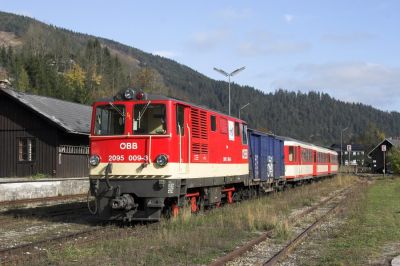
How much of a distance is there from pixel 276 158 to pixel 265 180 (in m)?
3.78

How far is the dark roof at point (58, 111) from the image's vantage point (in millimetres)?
30250

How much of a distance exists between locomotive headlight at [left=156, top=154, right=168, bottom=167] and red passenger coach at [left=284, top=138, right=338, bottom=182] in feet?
63.5

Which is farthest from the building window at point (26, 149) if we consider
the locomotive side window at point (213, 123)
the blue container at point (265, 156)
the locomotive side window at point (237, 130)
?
the locomotive side window at point (213, 123)

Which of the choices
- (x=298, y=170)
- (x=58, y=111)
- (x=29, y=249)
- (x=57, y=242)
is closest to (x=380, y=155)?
(x=298, y=170)

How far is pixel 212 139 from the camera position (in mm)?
16250

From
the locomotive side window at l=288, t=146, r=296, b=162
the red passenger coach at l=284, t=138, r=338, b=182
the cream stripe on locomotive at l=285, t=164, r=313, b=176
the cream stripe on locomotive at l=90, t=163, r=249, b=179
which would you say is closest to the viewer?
the cream stripe on locomotive at l=90, t=163, r=249, b=179

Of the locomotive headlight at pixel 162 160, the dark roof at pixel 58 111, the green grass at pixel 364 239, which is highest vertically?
the dark roof at pixel 58 111

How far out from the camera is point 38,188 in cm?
2342

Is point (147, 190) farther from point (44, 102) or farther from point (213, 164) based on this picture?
point (44, 102)

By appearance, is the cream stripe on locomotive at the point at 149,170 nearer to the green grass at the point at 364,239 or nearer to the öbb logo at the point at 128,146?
the öbb logo at the point at 128,146

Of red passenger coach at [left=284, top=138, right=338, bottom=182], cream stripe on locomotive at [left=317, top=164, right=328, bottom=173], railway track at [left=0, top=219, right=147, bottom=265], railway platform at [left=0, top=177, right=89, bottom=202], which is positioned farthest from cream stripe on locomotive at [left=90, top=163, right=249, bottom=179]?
cream stripe on locomotive at [left=317, top=164, right=328, bottom=173]

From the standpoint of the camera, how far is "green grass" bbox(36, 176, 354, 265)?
9039 mm

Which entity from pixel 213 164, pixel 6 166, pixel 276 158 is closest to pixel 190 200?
pixel 213 164

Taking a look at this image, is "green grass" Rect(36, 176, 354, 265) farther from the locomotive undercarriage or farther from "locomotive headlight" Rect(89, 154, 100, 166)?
"locomotive headlight" Rect(89, 154, 100, 166)
